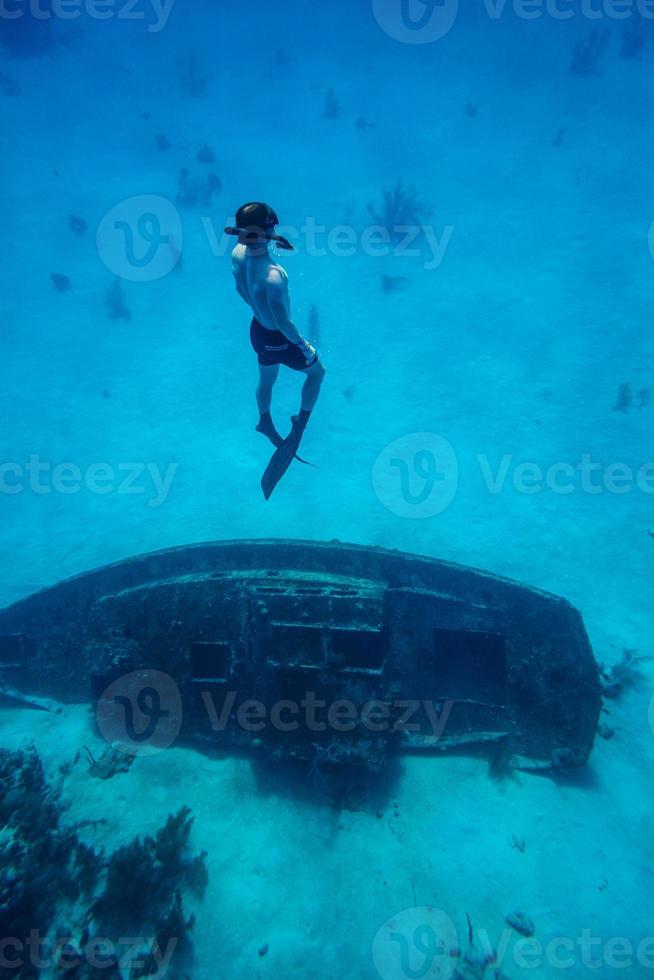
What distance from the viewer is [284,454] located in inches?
224

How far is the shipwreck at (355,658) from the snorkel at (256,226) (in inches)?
155

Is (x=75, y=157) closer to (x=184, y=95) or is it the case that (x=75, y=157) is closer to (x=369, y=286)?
(x=184, y=95)

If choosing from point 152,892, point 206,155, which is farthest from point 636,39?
point 152,892

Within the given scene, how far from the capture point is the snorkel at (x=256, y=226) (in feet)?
13.4

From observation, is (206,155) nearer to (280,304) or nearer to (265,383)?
(265,383)

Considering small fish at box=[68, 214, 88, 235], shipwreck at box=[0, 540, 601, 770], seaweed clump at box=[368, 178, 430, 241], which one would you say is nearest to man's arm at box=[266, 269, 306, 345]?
shipwreck at box=[0, 540, 601, 770]

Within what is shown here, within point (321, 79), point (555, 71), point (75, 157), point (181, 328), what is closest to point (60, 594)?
point (181, 328)

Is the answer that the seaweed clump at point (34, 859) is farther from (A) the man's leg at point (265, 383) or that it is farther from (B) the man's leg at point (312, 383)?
(B) the man's leg at point (312, 383)

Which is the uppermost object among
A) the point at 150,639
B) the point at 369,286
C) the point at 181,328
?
the point at 369,286

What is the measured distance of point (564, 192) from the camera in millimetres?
19859

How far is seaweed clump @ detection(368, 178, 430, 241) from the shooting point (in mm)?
19989

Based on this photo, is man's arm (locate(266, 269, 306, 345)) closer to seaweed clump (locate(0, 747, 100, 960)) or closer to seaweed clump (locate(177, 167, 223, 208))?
seaweed clump (locate(0, 747, 100, 960))

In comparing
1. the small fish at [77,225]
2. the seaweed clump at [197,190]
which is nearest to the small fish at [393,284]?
the seaweed clump at [197,190]

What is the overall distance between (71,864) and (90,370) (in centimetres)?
1655
